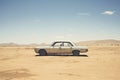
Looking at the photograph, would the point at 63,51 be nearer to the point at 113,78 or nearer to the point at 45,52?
the point at 45,52

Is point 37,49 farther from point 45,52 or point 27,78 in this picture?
point 27,78

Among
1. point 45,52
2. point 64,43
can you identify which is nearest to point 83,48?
point 64,43

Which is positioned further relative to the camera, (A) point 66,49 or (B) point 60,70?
(A) point 66,49

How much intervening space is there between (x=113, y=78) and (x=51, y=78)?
263cm

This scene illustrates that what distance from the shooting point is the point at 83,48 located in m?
18.0

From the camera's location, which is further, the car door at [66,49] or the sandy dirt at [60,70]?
the car door at [66,49]

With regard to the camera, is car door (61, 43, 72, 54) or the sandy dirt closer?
the sandy dirt

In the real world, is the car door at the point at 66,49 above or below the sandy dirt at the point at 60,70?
above

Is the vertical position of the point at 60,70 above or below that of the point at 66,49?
below

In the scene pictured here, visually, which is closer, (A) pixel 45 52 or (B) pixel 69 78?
(B) pixel 69 78

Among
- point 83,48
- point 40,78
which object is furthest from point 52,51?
point 40,78

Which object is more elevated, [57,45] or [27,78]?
[57,45]

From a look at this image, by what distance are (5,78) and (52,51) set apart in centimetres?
1007

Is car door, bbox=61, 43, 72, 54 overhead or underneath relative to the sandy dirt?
overhead
